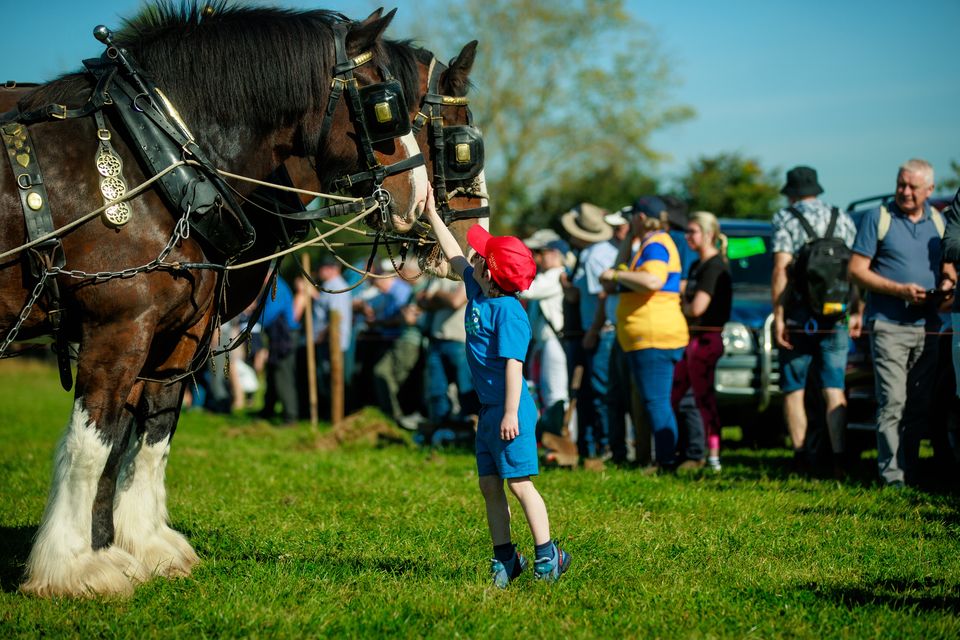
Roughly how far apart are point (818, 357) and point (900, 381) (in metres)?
0.82

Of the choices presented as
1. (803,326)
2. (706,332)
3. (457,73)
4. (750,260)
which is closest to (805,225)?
(803,326)

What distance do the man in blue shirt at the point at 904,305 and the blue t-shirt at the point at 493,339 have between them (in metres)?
3.75

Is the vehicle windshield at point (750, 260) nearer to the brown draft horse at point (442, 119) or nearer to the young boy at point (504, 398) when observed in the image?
the brown draft horse at point (442, 119)

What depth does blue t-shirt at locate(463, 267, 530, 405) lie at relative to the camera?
4.46m

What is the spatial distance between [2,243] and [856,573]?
4.29 meters

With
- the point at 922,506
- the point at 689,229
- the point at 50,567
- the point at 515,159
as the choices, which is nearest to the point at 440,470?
the point at 689,229

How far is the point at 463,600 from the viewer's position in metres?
4.36

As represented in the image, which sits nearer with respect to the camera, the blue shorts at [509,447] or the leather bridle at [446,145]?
the blue shorts at [509,447]

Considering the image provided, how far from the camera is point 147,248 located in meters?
4.38

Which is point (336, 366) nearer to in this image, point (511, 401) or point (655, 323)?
point (655, 323)

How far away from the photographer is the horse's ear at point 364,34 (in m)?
4.83

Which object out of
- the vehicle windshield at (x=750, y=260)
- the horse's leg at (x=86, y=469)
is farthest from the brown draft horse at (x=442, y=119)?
the vehicle windshield at (x=750, y=260)

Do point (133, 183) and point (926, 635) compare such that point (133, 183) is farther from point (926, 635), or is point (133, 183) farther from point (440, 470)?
point (440, 470)

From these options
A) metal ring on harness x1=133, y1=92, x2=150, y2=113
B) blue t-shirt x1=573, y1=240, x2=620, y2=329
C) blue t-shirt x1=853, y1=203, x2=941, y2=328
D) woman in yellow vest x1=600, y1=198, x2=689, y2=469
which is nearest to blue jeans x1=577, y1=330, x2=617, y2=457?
blue t-shirt x1=573, y1=240, x2=620, y2=329
